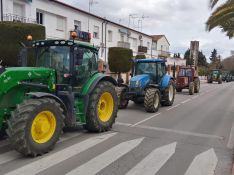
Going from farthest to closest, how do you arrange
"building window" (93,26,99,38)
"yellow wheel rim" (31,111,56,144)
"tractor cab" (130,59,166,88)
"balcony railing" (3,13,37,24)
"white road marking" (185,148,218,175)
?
"building window" (93,26,99,38) → "balcony railing" (3,13,37,24) → "tractor cab" (130,59,166,88) → "yellow wheel rim" (31,111,56,144) → "white road marking" (185,148,218,175)

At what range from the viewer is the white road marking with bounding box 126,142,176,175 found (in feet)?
21.1

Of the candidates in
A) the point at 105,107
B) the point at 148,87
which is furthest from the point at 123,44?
the point at 105,107

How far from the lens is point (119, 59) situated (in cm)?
3319

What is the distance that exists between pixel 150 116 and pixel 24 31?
8941 millimetres

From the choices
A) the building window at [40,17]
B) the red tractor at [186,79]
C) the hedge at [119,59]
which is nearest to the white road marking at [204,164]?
the red tractor at [186,79]

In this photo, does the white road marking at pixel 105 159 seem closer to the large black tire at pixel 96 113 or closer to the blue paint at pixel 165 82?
the large black tire at pixel 96 113

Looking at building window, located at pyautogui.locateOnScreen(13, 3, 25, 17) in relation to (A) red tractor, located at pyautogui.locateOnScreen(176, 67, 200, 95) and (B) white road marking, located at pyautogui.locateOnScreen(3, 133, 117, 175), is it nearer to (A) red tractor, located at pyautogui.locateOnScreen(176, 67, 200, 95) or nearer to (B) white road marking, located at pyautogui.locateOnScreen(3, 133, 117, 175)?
(A) red tractor, located at pyautogui.locateOnScreen(176, 67, 200, 95)

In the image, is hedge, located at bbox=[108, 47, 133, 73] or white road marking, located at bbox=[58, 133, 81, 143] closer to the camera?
white road marking, located at bbox=[58, 133, 81, 143]

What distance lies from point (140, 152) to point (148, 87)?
7.17 meters

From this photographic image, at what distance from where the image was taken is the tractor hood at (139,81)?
47.3 ft

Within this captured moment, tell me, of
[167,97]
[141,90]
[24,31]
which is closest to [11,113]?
[141,90]

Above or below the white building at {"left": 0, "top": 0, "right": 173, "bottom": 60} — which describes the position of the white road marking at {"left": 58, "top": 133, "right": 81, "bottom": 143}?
below

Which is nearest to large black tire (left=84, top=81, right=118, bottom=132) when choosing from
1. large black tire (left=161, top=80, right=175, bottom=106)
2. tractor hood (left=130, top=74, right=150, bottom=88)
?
tractor hood (left=130, top=74, right=150, bottom=88)

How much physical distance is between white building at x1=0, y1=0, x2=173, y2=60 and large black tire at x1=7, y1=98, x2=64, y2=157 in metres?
17.8
